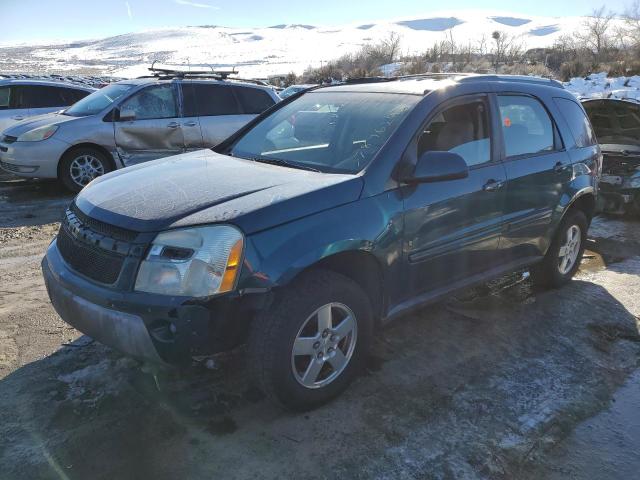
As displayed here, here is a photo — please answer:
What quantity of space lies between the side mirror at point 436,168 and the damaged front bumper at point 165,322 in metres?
1.18

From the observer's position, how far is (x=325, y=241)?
268 cm

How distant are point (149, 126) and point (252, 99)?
188cm

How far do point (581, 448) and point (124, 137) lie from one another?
7.18m

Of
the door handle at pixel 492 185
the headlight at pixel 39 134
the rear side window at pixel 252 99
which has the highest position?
the rear side window at pixel 252 99

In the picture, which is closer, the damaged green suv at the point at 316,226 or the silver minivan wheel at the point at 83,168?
the damaged green suv at the point at 316,226

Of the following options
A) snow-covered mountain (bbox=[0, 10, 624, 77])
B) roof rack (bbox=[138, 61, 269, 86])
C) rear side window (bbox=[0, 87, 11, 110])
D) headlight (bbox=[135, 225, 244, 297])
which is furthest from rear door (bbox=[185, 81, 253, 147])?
snow-covered mountain (bbox=[0, 10, 624, 77])

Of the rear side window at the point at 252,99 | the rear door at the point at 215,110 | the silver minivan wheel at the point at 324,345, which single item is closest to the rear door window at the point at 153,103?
the rear door at the point at 215,110

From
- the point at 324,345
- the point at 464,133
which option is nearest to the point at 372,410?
the point at 324,345

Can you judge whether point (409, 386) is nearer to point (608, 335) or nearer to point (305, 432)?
point (305, 432)

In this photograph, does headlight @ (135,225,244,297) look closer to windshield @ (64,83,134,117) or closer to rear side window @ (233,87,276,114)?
windshield @ (64,83,134,117)

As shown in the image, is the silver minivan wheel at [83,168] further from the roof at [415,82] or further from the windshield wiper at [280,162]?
the windshield wiper at [280,162]

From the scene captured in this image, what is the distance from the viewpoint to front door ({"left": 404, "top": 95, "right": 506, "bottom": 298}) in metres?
3.20

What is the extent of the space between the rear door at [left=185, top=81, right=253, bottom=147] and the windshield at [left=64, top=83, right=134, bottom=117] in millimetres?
987

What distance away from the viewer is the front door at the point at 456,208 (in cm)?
320
